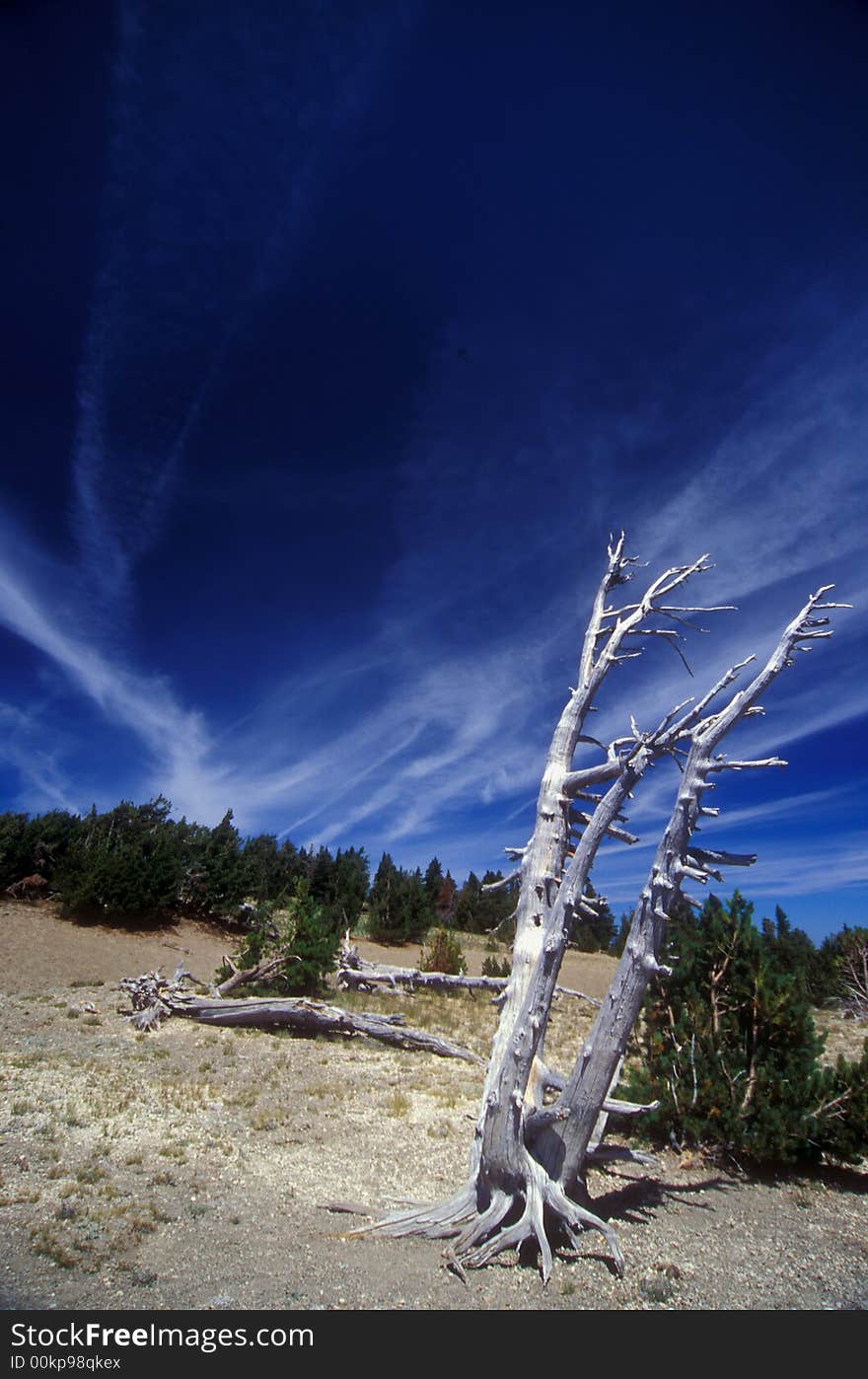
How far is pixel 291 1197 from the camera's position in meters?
6.91

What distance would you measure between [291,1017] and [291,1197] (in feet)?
29.0

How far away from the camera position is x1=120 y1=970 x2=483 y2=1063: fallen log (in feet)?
49.6

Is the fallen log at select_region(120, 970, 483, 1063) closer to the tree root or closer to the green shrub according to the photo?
the green shrub

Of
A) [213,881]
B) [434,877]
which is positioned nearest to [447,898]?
[434,877]

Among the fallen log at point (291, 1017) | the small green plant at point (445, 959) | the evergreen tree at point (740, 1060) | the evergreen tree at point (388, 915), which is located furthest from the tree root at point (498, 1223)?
the evergreen tree at point (388, 915)

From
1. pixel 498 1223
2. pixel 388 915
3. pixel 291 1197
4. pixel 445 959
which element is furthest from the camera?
pixel 388 915

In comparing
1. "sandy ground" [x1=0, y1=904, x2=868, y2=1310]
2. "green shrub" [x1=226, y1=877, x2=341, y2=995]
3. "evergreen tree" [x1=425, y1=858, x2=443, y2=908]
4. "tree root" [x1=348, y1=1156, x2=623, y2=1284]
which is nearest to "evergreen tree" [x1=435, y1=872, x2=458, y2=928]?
"evergreen tree" [x1=425, y1=858, x2=443, y2=908]

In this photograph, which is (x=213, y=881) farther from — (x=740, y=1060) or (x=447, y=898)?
(x=740, y=1060)

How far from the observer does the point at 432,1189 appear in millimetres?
7504

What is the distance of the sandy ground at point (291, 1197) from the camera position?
4.98 m

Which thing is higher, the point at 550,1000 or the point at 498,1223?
the point at 550,1000

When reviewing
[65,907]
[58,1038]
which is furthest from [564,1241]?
[65,907]
